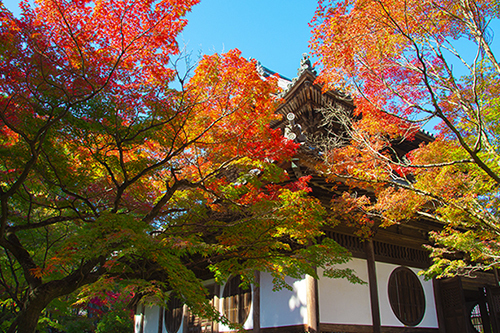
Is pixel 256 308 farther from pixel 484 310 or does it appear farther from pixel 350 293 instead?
pixel 484 310

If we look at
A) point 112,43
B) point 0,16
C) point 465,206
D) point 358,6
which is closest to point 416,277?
point 465,206

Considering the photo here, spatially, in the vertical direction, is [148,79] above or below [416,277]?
above

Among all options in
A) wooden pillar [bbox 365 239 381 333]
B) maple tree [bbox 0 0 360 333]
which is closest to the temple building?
wooden pillar [bbox 365 239 381 333]

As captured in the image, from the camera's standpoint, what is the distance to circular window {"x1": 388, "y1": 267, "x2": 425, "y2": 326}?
968 cm

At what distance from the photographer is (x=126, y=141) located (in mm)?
5582

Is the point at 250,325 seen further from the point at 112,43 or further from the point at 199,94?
the point at 112,43

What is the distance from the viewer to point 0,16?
5.00 meters

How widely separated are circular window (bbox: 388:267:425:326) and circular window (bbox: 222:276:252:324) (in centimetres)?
401

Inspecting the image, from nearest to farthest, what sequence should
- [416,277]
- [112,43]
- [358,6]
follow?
1. [112,43]
2. [358,6]
3. [416,277]

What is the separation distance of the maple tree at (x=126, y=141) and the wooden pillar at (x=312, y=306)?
0.63m

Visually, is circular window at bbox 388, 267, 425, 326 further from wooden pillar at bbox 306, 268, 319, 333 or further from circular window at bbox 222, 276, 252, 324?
circular window at bbox 222, 276, 252, 324

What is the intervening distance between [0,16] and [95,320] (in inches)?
757

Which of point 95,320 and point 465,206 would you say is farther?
point 95,320

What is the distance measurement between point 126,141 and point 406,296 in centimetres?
907
